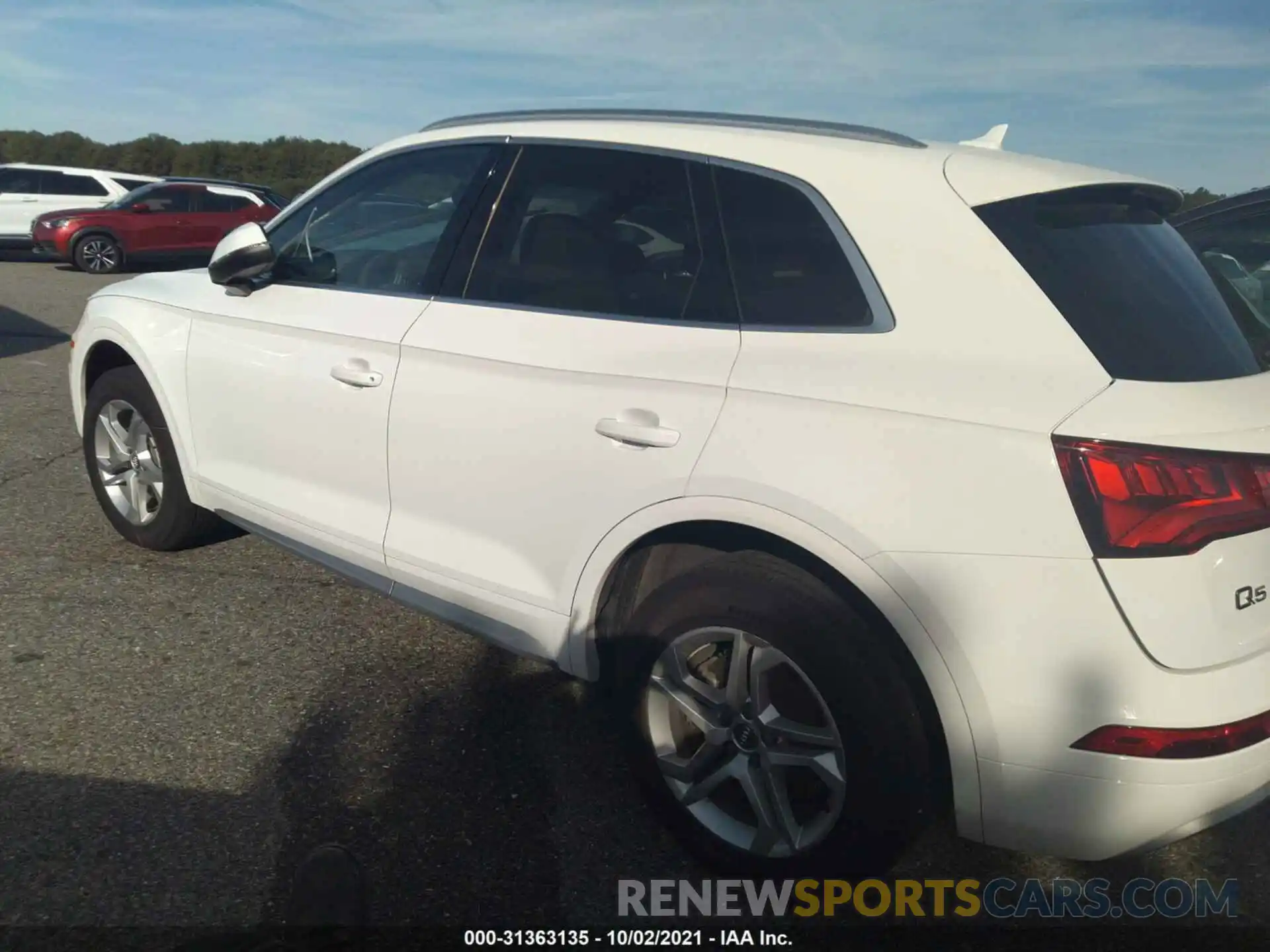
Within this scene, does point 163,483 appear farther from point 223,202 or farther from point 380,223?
point 223,202

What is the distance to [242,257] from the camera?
354 centimetres

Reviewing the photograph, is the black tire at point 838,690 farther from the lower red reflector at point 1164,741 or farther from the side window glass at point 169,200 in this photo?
the side window glass at point 169,200

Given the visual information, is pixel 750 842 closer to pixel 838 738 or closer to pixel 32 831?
pixel 838 738

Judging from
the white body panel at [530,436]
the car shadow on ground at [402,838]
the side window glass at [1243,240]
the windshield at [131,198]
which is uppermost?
the side window glass at [1243,240]

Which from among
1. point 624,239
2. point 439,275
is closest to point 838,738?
point 624,239

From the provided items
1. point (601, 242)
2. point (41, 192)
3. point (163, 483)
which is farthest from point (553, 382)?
point (41, 192)

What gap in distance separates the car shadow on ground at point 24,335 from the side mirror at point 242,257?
21.8 feet

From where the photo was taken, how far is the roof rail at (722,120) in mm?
2709

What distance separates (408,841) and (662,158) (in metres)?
1.89

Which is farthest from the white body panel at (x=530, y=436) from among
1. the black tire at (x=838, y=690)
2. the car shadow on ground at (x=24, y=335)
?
the car shadow on ground at (x=24, y=335)

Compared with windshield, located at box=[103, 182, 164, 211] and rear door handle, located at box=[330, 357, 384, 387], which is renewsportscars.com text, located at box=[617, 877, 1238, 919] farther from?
windshield, located at box=[103, 182, 164, 211]

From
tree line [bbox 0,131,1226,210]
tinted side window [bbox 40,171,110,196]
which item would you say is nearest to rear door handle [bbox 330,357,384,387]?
tinted side window [bbox 40,171,110,196]

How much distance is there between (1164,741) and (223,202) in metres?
18.7

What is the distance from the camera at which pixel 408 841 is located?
2.69 meters
